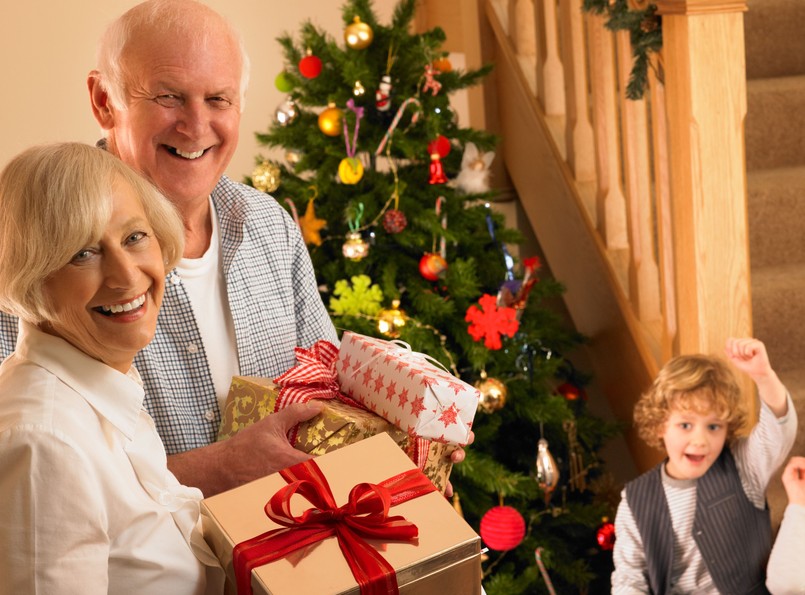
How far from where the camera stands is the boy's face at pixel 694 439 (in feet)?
7.44

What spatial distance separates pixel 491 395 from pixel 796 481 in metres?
0.74

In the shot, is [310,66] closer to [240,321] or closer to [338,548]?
[240,321]

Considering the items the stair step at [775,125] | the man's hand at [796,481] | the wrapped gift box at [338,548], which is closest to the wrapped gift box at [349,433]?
the wrapped gift box at [338,548]

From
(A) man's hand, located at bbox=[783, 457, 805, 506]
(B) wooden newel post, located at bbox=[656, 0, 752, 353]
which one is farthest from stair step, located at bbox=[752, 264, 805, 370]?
(A) man's hand, located at bbox=[783, 457, 805, 506]

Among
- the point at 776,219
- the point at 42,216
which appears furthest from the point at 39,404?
the point at 776,219

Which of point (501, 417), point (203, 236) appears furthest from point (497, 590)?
point (203, 236)

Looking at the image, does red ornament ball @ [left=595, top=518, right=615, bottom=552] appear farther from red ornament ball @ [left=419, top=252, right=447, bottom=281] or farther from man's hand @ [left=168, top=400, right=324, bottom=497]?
man's hand @ [left=168, top=400, right=324, bottom=497]

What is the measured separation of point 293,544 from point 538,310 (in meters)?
1.80

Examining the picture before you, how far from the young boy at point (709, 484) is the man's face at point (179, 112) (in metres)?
1.21

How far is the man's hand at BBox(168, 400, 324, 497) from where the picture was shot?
141 centimetres

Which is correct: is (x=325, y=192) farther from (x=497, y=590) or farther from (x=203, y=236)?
(x=497, y=590)

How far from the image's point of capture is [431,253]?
2641mm

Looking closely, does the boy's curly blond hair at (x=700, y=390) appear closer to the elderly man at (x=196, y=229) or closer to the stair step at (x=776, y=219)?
the stair step at (x=776, y=219)

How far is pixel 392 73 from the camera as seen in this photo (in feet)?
8.65
